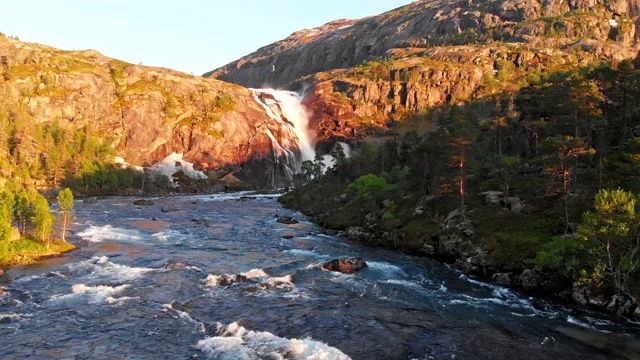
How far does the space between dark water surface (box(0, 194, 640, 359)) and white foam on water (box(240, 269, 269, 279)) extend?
12 cm

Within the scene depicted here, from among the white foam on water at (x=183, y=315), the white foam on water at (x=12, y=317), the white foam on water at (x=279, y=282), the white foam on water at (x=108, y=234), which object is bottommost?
the white foam on water at (x=108, y=234)

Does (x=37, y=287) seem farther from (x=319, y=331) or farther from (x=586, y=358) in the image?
(x=586, y=358)

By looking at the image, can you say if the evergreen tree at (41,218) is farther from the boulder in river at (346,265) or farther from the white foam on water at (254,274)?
the boulder in river at (346,265)

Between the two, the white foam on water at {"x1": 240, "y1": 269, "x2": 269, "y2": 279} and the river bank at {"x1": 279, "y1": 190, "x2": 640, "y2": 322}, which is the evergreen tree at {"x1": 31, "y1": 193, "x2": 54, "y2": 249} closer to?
the white foam on water at {"x1": 240, "y1": 269, "x2": 269, "y2": 279}

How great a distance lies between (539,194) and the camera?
58.0 metres

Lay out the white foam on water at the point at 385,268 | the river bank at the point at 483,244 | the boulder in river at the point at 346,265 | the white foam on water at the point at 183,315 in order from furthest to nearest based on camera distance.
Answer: the white foam on water at the point at 385,268
the boulder in river at the point at 346,265
the river bank at the point at 483,244
the white foam on water at the point at 183,315

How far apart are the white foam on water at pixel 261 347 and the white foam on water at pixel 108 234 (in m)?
42.0

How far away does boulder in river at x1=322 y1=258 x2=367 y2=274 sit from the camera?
4784 centimetres

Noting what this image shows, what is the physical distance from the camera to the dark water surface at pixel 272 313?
2772 cm

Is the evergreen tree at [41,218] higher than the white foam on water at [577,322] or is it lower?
higher

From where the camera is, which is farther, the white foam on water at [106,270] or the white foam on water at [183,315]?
the white foam on water at [106,270]

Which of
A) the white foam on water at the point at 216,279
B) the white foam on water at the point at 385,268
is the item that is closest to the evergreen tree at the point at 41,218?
the white foam on water at the point at 216,279

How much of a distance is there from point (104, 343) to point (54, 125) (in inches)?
6839

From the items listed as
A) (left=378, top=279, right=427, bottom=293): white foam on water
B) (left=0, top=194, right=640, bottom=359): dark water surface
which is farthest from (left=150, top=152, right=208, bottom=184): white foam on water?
(left=378, top=279, right=427, bottom=293): white foam on water
